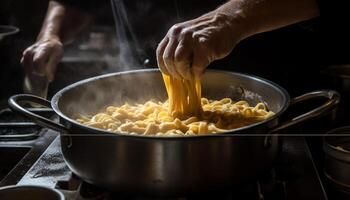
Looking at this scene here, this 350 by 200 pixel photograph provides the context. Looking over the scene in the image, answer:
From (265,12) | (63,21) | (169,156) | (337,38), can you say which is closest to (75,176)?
(169,156)

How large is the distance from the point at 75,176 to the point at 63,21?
3.44ft

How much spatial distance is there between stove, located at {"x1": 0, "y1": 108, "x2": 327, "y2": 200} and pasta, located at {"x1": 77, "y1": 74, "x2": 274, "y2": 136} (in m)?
0.15

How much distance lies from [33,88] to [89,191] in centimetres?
70

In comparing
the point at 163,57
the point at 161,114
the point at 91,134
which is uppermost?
the point at 163,57

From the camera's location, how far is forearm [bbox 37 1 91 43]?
228 centimetres

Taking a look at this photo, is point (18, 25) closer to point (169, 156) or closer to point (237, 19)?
point (237, 19)

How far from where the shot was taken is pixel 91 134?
50.3 inches

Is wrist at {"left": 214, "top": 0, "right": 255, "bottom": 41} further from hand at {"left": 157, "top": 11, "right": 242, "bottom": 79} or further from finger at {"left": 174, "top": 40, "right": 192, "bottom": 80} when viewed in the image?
finger at {"left": 174, "top": 40, "right": 192, "bottom": 80}

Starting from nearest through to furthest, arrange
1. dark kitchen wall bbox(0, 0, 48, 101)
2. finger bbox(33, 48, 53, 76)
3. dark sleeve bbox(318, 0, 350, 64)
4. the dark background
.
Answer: finger bbox(33, 48, 53, 76)
the dark background
dark sleeve bbox(318, 0, 350, 64)
dark kitchen wall bbox(0, 0, 48, 101)

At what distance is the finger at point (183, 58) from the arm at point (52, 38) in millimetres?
664

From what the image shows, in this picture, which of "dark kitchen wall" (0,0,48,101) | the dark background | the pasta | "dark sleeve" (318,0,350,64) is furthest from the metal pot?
"dark kitchen wall" (0,0,48,101)

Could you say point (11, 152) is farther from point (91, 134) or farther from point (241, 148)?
point (241, 148)

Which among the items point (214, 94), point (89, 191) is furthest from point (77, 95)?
point (214, 94)

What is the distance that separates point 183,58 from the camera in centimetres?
144
